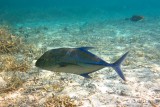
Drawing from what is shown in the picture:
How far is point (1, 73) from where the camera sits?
26.2ft

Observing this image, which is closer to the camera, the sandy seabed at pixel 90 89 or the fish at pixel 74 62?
the fish at pixel 74 62

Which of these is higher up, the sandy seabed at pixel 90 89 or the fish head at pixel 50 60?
the fish head at pixel 50 60

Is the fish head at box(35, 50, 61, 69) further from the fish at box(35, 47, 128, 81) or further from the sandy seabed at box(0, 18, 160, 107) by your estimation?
the sandy seabed at box(0, 18, 160, 107)

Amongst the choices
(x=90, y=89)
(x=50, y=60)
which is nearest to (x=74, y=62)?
(x=50, y=60)

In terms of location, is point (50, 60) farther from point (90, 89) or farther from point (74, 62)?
point (90, 89)

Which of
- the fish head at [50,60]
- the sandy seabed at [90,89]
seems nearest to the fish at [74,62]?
the fish head at [50,60]

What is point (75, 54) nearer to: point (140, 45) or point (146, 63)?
point (146, 63)

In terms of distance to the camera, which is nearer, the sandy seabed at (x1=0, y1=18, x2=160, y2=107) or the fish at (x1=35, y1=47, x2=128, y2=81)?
the fish at (x1=35, y1=47, x2=128, y2=81)

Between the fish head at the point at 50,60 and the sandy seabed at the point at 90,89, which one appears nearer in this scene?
the fish head at the point at 50,60

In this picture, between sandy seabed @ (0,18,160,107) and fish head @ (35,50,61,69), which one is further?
sandy seabed @ (0,18,160,107)

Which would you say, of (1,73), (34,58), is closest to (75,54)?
(1,73)

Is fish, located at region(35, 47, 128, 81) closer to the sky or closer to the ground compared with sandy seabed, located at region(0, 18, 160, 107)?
closer to the sky

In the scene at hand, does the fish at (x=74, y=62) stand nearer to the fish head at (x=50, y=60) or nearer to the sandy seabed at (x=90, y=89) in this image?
the fish head at (x=50, y=60)

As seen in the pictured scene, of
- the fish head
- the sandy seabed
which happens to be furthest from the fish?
the sandy seabed
